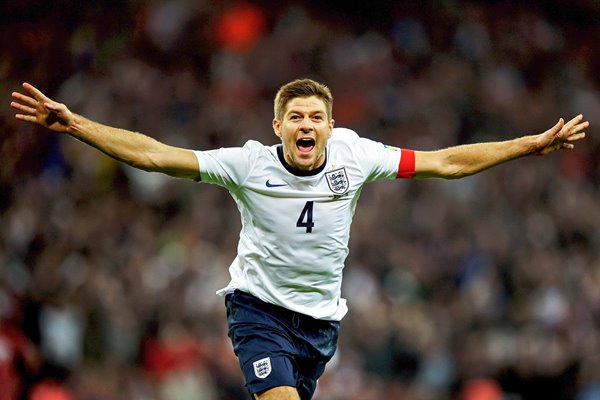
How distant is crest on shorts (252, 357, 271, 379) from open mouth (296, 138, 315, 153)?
3.70ft

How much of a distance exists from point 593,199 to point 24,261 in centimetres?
725

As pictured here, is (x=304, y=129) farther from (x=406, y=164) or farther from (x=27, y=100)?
(x=27, y=100)

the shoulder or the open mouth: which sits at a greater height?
the shoulder

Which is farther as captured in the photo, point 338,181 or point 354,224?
point 354,224

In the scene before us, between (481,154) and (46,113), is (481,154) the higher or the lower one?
the lower one

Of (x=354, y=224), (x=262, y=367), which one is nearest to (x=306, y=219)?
(x=262, y=367)

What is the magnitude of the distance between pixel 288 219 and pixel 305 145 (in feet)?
1.38

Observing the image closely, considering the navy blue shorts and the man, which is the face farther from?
the navy blue shorts

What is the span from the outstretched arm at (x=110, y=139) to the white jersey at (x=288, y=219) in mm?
131

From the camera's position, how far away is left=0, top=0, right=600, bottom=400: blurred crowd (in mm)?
12328

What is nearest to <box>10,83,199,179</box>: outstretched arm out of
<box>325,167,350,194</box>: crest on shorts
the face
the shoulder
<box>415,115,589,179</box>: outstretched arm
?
the face

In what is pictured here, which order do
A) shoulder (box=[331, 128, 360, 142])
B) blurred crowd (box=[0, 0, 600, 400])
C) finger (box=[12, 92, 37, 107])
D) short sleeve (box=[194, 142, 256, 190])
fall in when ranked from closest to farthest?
finger (box=[12, 92, 37, 107]) → short sleeve (box=[194, 142, 256, 190]) → shoulder (box=[331, 128, 360, 142]) → blurred crowd (box=[0, 0, 600, 400])

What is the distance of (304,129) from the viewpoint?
695 centimetres

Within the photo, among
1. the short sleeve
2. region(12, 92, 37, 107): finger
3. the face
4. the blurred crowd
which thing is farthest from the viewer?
the blurred crowd
